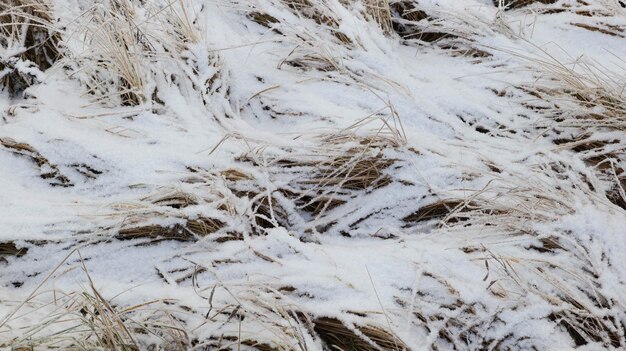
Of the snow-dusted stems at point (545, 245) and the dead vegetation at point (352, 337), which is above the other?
the snow-dusted stems at point (545, 245)

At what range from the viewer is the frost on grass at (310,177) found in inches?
50.7

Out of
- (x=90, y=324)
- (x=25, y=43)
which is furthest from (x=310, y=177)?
(x=25, y=43)

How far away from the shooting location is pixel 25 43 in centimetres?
215

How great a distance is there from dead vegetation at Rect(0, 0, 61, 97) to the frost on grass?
0.03 ft

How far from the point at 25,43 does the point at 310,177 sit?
4.26ft

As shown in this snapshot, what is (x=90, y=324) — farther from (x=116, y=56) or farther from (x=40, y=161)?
(x=116, y=56)

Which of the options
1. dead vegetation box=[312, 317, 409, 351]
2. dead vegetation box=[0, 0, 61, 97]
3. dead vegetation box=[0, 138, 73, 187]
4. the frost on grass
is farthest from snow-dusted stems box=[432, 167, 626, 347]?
dead vegetation box=[0, 0, 61, 97]

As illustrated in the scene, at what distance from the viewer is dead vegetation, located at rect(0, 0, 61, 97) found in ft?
6.73

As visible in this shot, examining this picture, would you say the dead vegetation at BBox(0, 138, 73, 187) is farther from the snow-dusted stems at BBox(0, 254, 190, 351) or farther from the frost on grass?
the snow-dusted stems at BBox(0, 254, 190, 351)

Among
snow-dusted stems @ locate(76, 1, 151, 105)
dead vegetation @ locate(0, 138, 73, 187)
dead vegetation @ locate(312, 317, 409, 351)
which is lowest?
dead vegetation @ locate(312, 317, 409, 351)

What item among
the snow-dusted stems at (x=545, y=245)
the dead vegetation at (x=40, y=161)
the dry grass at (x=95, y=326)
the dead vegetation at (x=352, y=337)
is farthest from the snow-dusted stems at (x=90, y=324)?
the snow-dusted stems at (x=545, y=245)

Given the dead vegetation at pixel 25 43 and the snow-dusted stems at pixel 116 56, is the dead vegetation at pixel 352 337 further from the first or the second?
the dead vegetation at pixel 25 43

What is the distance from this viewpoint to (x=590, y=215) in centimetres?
148

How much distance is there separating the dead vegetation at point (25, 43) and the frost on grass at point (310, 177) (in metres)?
0.01
